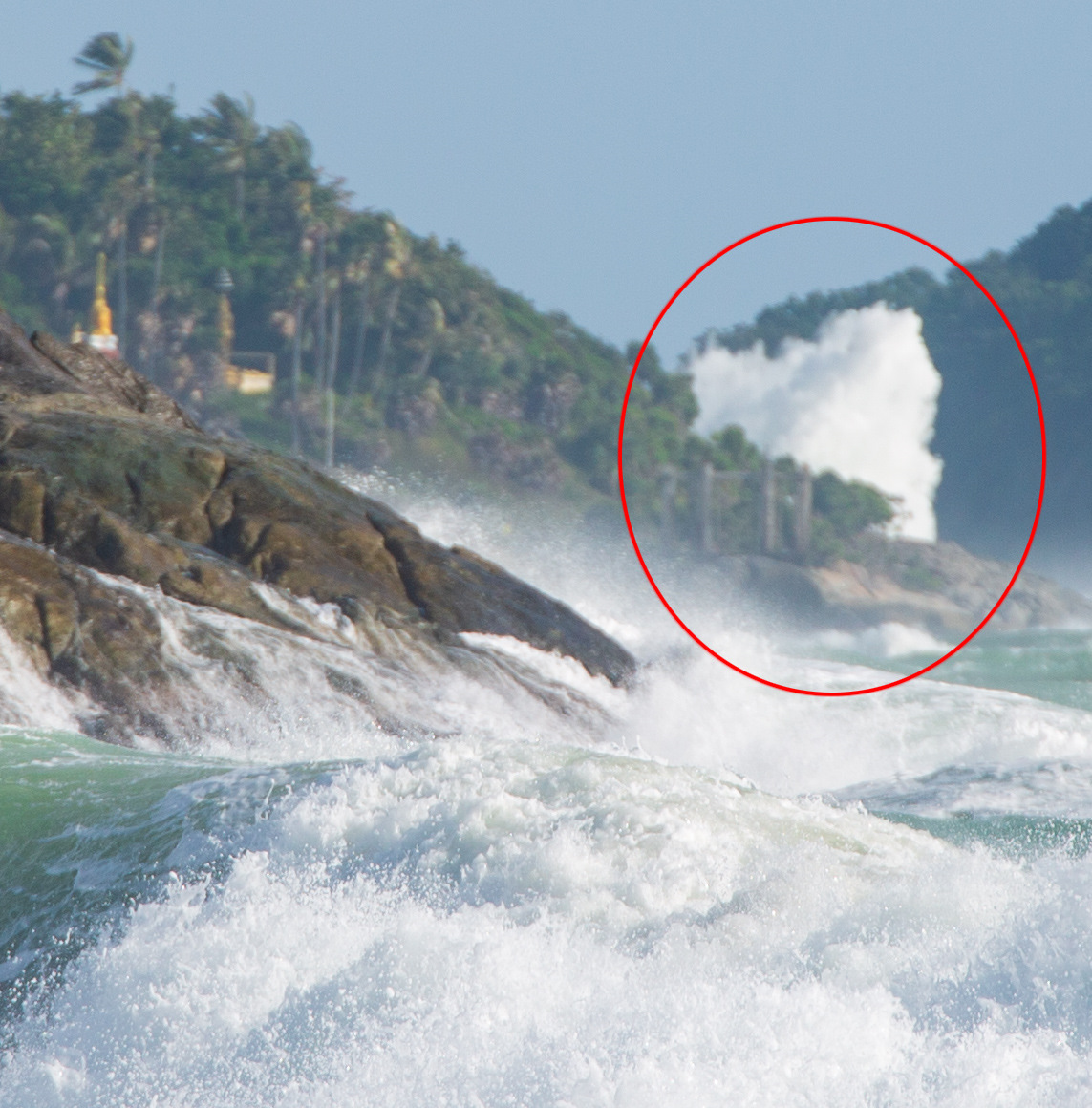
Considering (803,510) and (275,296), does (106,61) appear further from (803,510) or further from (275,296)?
(803,510)

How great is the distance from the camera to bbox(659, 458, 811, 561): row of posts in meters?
4.35

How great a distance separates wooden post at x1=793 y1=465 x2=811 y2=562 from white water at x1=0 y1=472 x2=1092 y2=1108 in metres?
0.77

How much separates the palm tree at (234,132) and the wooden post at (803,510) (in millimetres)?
71686

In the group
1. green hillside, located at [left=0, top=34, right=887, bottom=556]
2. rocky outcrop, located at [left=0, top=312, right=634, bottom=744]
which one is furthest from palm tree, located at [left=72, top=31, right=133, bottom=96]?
rocky outcrop, located at [left=0, top=312, right=634, bottom=744]

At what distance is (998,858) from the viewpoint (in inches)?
229

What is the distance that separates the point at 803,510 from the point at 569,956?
171cm

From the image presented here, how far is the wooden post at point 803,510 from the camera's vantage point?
13.9 ft

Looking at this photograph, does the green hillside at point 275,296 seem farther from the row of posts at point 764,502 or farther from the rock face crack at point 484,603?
the row of posts at point 764,502

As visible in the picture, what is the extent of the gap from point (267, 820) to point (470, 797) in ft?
2.85

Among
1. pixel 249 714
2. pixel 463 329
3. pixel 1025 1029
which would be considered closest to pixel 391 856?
pixel 1025 1029

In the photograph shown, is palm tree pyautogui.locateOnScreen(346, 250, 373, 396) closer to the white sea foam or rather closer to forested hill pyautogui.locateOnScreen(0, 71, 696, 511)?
forested hill pyautogui.locateOnScreen(0, 71, 696, 511)

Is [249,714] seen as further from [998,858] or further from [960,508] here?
[960,508]

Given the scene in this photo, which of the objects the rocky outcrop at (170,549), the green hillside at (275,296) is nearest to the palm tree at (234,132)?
the green hillside at (275,296)

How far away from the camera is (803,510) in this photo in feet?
14.2
